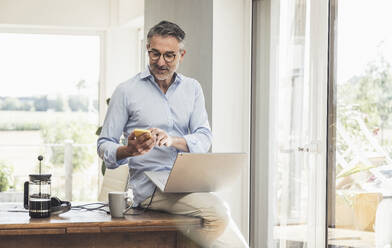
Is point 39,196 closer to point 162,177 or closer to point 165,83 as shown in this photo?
point 162,177

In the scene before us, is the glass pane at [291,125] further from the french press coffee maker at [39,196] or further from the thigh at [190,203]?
the french press coffee maker at [39,196]

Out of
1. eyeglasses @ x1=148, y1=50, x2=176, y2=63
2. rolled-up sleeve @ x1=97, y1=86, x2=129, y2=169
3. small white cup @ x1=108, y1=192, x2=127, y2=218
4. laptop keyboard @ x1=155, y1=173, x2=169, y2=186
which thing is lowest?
small white cup @ x1=108, y1=192, x2=127, y2=218

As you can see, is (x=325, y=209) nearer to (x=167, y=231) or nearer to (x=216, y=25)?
(x=167, y=231)

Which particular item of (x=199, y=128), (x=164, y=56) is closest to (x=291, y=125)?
(x=199, y=128)

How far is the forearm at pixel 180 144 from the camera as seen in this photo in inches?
98.4

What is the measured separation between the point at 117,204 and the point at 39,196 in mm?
328

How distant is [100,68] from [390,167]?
4.93 m

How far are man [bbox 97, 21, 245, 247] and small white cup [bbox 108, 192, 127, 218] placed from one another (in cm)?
11

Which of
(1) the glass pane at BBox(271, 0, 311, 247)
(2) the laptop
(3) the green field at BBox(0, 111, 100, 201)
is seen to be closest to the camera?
(2) the laptop

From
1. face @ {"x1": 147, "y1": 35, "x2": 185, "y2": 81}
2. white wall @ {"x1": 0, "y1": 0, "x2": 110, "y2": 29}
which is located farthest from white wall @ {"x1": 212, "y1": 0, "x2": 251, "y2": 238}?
white wall @ {"x1": 0, "y1": 0, "x2": 110, "y2": 29}

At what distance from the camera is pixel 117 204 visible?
2471mm

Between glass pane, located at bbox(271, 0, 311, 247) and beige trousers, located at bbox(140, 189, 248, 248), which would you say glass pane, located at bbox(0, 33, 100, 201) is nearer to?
glass pane, located at bbox(271, 0, 311, 247)

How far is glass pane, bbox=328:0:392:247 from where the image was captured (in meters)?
2.64

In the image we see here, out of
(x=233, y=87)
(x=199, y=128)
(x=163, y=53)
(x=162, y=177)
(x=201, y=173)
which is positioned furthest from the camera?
(x=233, y=87)
